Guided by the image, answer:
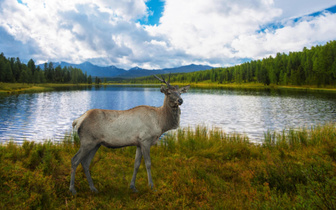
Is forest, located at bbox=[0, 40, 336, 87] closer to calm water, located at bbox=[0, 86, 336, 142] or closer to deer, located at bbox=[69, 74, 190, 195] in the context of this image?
calm water, located at bbox=[0, 86, 336, 142]

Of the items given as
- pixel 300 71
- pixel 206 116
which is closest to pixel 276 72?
pixel 300 71

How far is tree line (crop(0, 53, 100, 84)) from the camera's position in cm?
10907

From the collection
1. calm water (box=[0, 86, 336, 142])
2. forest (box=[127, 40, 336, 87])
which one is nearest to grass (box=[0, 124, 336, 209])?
calm water (box=[0, 86, 336, 142])

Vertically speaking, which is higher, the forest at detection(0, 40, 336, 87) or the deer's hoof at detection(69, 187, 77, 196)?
the forest at detection(0, 40, 336, 87)

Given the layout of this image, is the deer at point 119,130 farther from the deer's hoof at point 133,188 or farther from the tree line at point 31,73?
the tree line at point 31,73

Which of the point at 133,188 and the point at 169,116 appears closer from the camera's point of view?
the point at 133,188

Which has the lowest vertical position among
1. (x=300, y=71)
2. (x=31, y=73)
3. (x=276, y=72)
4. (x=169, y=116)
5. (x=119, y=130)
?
(x=119, y=130)

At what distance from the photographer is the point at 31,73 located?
125 m

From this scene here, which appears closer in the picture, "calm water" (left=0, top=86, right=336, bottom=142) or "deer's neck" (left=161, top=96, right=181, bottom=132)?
"deer's neck" (left=161, top=96, right=181, bottom=132)

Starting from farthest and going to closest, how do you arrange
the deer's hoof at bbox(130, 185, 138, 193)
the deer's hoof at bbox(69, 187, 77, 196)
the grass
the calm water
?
the calm water, the deer's hoof at bbox(130, 185, 138, 193), the deer's hoof at bbox(69, 187, 77, 196), the grass

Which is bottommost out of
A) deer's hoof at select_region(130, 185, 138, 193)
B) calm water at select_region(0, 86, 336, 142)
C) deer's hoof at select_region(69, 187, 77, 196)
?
calm water at select_region(0, 86, 336, 142)

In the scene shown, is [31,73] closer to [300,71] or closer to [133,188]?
[133,188]

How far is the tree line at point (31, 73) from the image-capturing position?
4294 inches

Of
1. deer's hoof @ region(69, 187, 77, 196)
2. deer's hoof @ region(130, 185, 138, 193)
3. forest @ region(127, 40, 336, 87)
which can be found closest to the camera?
deer's hoof @ region(69, 187, 77, 196)
